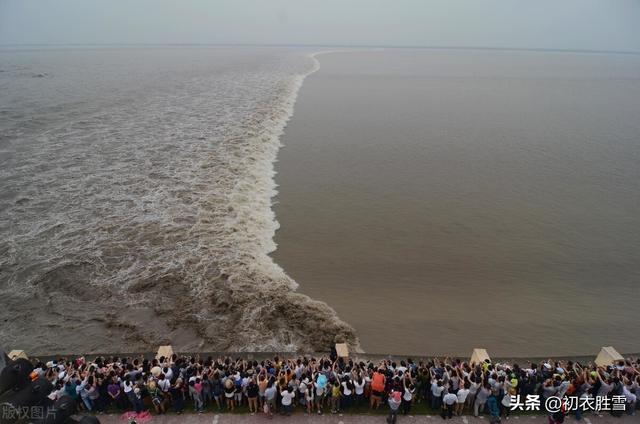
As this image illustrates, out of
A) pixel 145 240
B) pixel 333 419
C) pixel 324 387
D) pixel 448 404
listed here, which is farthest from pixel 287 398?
pixel 145 240

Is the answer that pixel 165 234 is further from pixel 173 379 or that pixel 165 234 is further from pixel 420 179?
pixel 420 179

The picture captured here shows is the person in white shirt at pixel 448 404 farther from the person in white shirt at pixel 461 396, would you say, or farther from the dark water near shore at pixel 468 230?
the dark water near shore at pixel 468 230

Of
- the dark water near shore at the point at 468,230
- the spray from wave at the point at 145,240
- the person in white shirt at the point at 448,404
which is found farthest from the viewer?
the dark water near shore at the point at 468,230

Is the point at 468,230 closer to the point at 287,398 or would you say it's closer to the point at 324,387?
the point at 324,387

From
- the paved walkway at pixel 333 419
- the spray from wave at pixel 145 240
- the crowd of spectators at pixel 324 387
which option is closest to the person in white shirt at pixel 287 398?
the crowd of spectators at pixel 324 387

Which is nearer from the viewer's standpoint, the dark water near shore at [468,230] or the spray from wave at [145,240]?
the spray from wave at [145,240]

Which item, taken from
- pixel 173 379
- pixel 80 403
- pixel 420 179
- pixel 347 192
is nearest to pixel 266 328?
pixel 173 379
